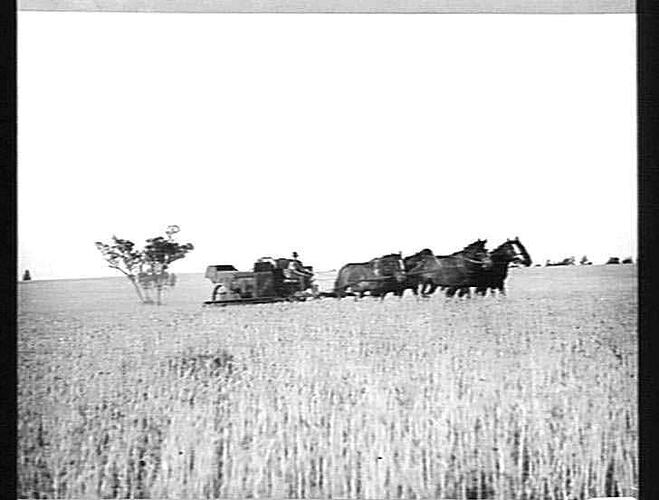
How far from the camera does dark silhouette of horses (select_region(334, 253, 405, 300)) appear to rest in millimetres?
2293

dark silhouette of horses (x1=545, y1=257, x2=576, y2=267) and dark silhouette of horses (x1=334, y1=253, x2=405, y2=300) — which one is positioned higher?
dark silhouette of horses (x1=545, y1=257, x2=576, y2=267)

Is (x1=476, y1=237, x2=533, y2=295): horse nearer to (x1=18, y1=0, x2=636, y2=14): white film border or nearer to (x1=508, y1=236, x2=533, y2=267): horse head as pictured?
(x1=508, y1=236, x2=533, y2=267): horse head

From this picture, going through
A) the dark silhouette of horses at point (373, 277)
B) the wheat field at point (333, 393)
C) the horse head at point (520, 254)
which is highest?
the horse head at point (520, 254)

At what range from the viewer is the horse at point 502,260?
230 cm

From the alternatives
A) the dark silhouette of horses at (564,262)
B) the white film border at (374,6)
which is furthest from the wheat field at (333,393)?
the white film border at (374,6)

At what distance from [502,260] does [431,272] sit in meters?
0.17

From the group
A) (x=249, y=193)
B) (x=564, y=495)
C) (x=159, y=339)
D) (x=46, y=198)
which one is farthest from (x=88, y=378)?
(x=564, y=495)

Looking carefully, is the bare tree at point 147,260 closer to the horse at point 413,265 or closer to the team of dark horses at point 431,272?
the team of dark horses at point 431,272

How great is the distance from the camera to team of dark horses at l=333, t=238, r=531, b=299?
7.54 ft

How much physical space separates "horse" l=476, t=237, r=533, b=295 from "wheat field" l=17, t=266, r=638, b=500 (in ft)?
0.09

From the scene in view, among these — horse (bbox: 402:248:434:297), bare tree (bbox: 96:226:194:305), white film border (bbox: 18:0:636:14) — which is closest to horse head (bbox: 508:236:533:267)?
horse (bbox: 402:248:434:297)

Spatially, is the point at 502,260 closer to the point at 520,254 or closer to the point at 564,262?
Result: the point at 520,254

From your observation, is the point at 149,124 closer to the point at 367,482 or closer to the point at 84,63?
the point at 84,63

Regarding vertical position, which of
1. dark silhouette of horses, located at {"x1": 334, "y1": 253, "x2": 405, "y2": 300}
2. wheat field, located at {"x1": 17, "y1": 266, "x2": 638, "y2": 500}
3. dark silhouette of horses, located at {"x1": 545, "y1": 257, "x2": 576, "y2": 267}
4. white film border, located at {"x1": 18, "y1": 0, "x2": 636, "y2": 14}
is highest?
white film border, located at {"x1": 18, "y1": 0, "x2": 636, "y2": 14}
